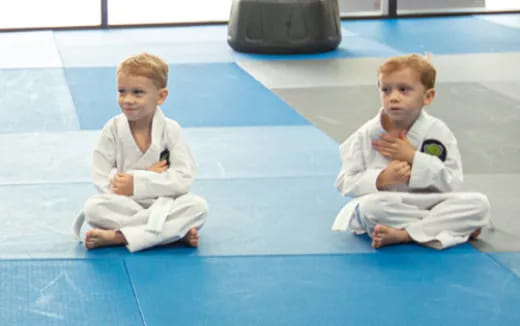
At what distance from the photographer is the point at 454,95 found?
8.78 metres

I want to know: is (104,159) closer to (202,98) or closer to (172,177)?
(172,177)

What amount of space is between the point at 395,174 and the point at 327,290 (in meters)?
0.78

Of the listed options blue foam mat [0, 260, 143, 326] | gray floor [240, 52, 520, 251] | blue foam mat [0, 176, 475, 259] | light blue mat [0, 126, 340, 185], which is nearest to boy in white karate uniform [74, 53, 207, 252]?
blue foam mat [0, 176, 475, 259]

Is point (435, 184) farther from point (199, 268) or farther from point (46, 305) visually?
point (46, 305)

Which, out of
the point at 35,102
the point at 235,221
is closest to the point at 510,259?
the point at 235,221

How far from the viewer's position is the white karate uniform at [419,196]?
5.03 meters

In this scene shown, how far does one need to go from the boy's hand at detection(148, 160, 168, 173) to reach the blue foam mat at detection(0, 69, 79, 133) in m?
2.75

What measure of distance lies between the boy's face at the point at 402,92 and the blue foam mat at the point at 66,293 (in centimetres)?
154

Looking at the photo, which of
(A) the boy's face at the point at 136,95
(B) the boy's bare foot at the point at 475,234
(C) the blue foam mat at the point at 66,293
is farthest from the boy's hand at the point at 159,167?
(B) the boy's bare foot at the point at 475,234

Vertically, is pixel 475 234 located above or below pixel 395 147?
below

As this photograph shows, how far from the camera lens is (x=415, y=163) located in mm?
4938

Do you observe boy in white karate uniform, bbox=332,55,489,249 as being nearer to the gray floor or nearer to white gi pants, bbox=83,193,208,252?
the gray floor

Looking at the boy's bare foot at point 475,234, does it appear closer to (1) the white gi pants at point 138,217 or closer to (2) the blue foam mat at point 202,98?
(1) the white gi pants at point 138,217

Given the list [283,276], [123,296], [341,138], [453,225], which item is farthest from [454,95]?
[123,296]
